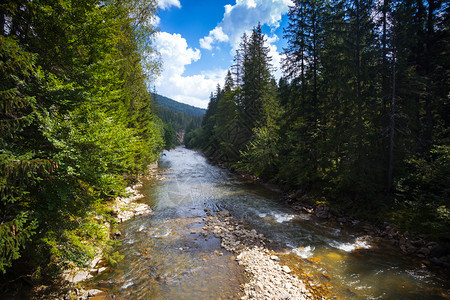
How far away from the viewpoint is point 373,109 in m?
12.5

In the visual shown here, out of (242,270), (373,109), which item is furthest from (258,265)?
(373,109)

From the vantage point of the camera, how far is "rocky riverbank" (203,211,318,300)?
20.3ft

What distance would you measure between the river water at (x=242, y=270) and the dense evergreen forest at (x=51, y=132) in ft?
8.26

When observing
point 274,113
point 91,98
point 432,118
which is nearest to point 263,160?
point 274,113

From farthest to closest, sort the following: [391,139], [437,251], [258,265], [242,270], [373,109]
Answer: [373,109] → [391,139] → [437,251] → [258,265] → [242,270]

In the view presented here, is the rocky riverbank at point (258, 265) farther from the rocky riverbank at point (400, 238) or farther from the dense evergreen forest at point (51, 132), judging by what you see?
the rocky riverbank at point (400, 238)

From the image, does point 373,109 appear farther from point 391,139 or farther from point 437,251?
point 437,251

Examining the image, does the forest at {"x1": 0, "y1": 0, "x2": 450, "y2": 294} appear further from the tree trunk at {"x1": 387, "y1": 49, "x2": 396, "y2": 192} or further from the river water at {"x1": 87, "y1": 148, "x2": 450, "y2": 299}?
the river water at {"x1": 87, "y1": 148, "x2": 450, "y2": 299}

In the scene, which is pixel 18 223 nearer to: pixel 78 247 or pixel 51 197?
pixel 51 197

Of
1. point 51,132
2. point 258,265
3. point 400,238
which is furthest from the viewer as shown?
point 400,238

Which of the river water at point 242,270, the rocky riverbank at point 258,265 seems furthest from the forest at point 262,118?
the rocky riverbank at point 258,265

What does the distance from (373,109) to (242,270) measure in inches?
491

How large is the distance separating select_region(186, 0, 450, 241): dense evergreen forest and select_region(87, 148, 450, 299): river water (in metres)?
2.69

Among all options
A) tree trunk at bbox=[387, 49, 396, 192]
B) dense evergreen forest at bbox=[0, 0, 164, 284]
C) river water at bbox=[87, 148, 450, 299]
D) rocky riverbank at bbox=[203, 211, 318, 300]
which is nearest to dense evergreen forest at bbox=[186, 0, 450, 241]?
tree trunk at bbox=[387, 49, 396, 192]
